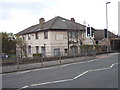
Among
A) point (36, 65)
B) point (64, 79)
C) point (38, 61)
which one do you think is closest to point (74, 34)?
point (38, 61)

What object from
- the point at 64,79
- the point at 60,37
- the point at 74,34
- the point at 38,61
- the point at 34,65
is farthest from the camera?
the point at 60,37

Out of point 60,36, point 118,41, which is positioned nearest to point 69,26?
point 60,36

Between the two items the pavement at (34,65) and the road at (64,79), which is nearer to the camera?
the road at (64,79)

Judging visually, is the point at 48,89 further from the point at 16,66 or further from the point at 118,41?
the point at 118,41

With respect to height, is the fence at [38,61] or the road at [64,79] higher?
the fence at [38,61]

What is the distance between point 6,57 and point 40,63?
337 centimetres

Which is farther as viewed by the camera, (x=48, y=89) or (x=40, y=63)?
(x=40, y=63)

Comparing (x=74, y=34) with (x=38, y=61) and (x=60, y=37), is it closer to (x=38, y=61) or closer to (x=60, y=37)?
(x=60, y=37)

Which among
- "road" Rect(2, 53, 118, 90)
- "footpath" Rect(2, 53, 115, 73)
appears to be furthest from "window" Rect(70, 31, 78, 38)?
"road" Rect(2, 53, 118, 90)

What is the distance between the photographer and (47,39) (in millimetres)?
37500

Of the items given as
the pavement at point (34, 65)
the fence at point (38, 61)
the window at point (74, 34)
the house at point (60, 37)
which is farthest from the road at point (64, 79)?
the window at point (74, 34)

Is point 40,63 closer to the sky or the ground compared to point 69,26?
closer to the ground

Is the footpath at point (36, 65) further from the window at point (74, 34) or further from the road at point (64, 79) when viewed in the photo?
the window at point (74, 34)

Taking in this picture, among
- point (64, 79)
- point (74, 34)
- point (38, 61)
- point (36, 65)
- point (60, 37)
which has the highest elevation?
point (74, 34)
